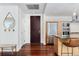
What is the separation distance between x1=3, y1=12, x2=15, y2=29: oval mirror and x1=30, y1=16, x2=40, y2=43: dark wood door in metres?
4.40

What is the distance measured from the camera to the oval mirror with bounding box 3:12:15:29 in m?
7.44

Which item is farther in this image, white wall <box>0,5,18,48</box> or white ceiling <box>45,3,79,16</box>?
white wall <box>0,5,18,48</box>

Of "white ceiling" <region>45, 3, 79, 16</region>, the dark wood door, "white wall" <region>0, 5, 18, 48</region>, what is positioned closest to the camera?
"white ceiling" <region>45, 3, 79, 16</region>

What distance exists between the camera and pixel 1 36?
7.38 m

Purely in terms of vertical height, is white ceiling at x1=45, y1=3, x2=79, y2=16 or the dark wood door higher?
white ceiling at x1=45, y1=3, x2=79, y2=16

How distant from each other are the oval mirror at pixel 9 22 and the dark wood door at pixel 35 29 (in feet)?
14.4

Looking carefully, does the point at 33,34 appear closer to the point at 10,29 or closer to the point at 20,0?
the point at 10,29

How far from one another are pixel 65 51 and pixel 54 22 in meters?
4.72

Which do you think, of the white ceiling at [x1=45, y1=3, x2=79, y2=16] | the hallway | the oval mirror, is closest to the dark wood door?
the hallway

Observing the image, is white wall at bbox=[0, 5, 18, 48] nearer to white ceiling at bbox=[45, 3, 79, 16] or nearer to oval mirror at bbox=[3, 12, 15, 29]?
oval mirror at bbox=[3, 12, 15, 29]

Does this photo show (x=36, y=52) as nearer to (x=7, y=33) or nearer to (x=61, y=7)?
(x=7, y=33)

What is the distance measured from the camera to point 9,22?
753 cm

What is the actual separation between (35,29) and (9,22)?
4.54 metres

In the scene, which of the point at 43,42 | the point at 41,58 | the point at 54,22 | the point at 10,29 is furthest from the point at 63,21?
the point at 41,58
